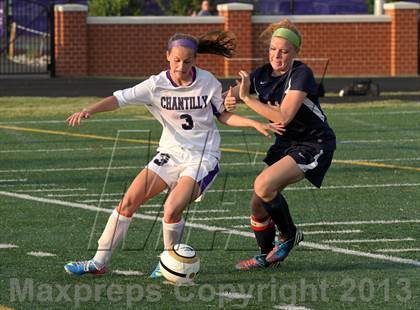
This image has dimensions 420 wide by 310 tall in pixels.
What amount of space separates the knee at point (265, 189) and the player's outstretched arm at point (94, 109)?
3.86ft

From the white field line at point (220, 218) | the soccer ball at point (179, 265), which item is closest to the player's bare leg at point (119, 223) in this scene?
the soccer ball at point (179, 265)

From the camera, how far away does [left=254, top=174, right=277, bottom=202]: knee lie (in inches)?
370

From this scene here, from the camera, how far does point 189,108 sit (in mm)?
9312

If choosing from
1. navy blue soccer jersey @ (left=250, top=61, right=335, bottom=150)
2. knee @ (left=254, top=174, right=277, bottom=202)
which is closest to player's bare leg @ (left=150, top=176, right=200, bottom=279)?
knee @ (left=254, top=174, right=277, bottom=202)

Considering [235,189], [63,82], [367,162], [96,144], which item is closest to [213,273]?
[235,189]

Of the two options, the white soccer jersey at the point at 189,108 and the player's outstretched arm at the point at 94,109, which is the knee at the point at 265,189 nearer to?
the white soccer jersey at the point at 189,108

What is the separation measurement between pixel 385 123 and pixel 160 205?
954cm

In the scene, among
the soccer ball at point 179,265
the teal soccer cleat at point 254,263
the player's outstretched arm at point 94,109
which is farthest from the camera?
the teal soccer cleat at point 254,263

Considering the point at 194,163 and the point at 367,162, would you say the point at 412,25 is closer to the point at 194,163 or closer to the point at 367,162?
the point at 367,162

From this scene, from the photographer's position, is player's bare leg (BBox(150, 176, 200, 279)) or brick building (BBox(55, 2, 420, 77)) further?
brick building (BBox(55, 2, 420, 77))

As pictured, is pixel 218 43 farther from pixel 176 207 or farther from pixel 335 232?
pixel 335 232

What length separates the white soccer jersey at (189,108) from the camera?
9312 millimetres

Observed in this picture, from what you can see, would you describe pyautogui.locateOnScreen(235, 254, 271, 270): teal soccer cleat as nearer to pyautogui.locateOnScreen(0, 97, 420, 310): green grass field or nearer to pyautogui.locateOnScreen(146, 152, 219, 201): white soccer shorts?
pyautogui.locateOnScreen(0, 97, 420, 310): green grass field

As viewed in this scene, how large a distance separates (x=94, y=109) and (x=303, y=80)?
5.00 ft
